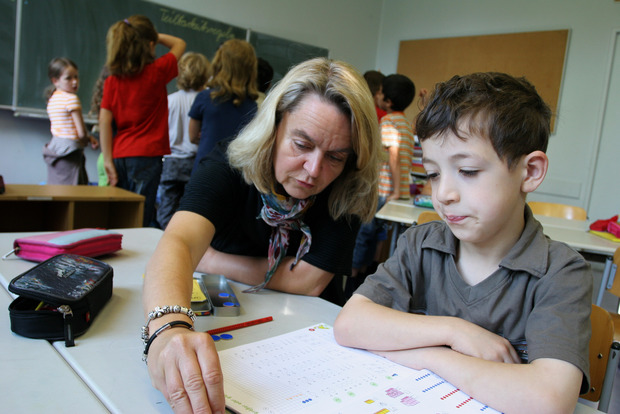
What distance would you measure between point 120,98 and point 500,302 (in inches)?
104

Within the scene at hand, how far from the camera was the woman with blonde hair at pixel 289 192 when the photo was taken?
3.68 ft

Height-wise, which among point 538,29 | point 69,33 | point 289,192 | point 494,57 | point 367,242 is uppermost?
point 538,29

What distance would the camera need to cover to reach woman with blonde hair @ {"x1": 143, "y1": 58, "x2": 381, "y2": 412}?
1123 mm

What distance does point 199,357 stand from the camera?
2.07 feet

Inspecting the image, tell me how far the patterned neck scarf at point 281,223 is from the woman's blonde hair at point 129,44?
6.44ft

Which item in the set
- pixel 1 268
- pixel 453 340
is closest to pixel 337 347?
pixel 453 340

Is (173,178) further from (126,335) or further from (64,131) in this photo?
(126,335)

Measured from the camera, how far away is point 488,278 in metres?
0.88

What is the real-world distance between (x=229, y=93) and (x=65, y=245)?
172cm

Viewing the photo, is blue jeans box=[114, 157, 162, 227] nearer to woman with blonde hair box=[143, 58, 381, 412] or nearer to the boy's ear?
woman with blonde hair box=[143, 58, 381, 412]

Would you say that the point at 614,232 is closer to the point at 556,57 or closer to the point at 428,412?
the point at 428,412

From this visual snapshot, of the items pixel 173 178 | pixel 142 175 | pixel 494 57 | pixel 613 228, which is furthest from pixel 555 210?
pixel 142 175

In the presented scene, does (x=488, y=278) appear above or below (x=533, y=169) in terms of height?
below

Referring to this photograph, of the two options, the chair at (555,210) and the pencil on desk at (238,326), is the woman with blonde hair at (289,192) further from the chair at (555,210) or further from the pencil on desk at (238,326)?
the chair at (555,210)
